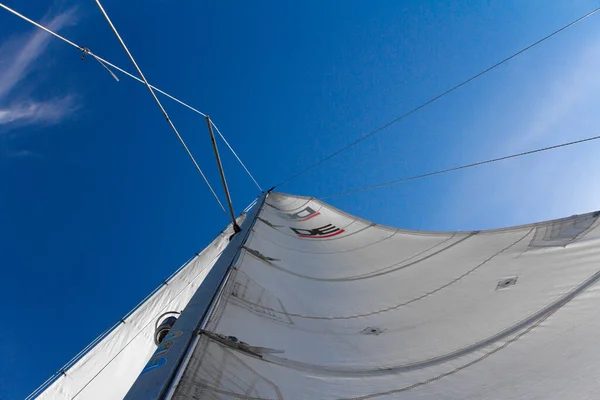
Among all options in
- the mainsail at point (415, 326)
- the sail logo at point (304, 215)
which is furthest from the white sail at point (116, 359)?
the sail logo at point (304, 215)

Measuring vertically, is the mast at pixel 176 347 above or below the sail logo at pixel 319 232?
below

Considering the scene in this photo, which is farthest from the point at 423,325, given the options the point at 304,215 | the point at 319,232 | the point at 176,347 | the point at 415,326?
the point at 304,215

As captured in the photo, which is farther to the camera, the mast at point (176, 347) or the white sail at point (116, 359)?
the white sail at point (116, 359)

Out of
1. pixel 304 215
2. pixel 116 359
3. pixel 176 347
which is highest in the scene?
pixel 304 215

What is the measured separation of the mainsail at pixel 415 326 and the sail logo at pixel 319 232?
1.71 m

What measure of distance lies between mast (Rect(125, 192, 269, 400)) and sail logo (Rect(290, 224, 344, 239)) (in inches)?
126

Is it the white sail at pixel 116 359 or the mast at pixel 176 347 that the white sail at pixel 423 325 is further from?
the white sail at pixel 116 359

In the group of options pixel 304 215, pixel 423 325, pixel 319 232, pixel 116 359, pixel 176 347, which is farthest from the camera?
pixel 304 215

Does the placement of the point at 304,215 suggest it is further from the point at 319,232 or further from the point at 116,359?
the point at 116,359

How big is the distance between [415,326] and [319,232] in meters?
3.77

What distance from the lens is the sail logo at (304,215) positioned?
7.22 metres

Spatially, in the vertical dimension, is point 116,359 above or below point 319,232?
below

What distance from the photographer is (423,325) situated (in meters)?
2.36

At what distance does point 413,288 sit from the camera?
3.02 metres
